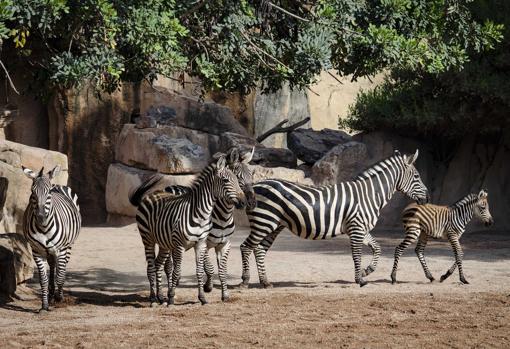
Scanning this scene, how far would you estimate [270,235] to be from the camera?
13086 mm

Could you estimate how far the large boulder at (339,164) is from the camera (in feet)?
66.5

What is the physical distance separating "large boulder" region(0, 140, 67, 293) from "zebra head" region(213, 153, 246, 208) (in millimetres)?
2674

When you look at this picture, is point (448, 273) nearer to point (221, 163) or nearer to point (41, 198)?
point (221, 163)

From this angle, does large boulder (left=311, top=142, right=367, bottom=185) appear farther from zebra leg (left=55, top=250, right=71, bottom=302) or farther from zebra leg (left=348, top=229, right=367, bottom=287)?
zebra leg (left=55, top=250, right=71, bottom=302)

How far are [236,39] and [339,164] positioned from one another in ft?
35.2

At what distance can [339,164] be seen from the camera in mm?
20375

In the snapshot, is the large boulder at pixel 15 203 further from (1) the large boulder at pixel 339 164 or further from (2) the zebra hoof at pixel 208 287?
(1) the large boulder at pixel 339 164

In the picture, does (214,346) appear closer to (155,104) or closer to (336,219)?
(336,219)

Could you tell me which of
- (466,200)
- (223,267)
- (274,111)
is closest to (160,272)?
(223,267)

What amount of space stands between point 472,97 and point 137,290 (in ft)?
31.4

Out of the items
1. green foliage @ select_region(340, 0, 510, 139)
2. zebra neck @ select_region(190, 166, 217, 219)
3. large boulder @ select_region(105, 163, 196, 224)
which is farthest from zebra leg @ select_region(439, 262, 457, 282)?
large boulder @ select_region(105, 163, 196, 224)

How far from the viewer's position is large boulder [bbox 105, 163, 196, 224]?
19.7 metres

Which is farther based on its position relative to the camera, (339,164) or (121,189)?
(339,164)

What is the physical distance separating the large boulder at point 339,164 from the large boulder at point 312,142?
46.7 inches
